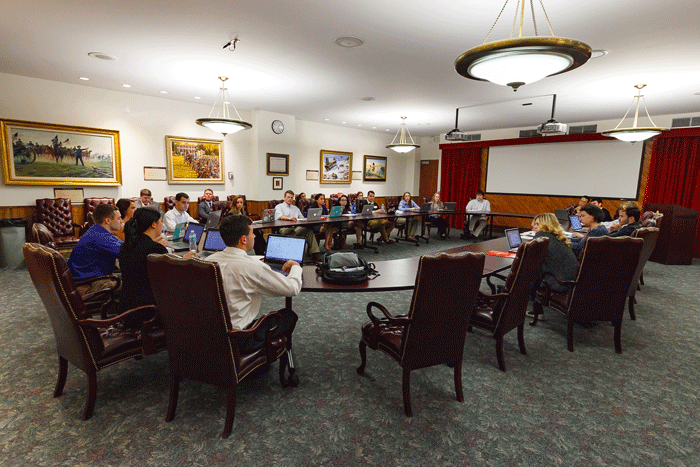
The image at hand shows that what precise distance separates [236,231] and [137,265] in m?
0.78

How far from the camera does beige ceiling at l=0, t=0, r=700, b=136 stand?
314cm

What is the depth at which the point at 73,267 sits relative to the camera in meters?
2.97

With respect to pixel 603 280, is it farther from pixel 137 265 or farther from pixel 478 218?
pixel 478 218

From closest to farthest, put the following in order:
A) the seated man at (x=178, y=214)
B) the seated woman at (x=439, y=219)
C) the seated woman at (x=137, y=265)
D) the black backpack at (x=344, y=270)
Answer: the seated woman at (x=137, y=265) → the black backpack at (x=344, y=270) → the seated man at (x=178, y=214) → the seated woman at (x=439, y=219)

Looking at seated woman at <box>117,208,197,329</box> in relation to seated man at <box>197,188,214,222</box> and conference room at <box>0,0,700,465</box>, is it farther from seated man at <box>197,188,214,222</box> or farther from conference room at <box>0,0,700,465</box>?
seated man at <box>197,188,214,222</box>

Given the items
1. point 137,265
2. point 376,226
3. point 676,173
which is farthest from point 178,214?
point 676,173

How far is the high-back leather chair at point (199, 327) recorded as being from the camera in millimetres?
1737

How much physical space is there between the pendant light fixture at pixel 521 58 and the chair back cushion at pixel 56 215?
664 cm

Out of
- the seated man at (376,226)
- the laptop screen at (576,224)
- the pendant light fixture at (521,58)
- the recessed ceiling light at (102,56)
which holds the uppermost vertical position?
the recessed ceiling light at (102,56)

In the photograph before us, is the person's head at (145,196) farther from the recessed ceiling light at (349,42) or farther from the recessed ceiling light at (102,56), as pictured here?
the recessed ceiling light at (349,42)

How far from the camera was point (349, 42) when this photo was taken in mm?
3881

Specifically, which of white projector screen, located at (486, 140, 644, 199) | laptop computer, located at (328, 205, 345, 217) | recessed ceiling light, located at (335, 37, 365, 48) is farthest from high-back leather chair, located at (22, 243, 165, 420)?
white projector screen, located at (486, 140, 644, 199)

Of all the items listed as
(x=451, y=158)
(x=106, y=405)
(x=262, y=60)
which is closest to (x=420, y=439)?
(x=106, y=405)

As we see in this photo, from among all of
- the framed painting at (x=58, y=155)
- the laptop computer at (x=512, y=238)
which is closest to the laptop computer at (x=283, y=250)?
the laptop computer at (x=512, y=238)
